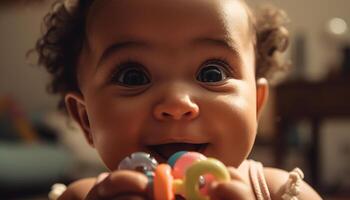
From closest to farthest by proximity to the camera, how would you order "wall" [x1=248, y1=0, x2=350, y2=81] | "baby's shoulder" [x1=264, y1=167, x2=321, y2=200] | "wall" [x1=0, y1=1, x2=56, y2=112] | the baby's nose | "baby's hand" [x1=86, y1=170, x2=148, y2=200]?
"baby's hand" [x1=86, y1=170, x2=148, y2=200] → the baby's nose → "baby's shoulder" [x1=264, y1=167, x2=321, y2=200] → "wall" [x1=248, y1=0, x2=350, y2=81] → "wall" [x1=0, y1=1, x2=56, y2=112]

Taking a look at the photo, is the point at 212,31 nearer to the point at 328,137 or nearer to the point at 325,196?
the point at 325,196

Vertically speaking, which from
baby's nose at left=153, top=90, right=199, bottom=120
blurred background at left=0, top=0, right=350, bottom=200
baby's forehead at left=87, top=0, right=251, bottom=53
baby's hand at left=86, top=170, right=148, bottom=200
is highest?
baby's forehead at left=87, top=0, right=251, bottom=53

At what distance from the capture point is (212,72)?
792 millimetres

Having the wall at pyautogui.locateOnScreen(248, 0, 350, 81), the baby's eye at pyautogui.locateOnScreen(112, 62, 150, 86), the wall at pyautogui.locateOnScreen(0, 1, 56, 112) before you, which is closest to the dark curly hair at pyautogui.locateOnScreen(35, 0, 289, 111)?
the baby's eye at pyautogui.locateOnScreen(112, 62, 150, 86)

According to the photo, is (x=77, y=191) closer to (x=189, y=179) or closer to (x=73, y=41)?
(x=73, y=41)

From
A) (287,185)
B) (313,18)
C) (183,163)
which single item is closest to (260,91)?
(287,185)

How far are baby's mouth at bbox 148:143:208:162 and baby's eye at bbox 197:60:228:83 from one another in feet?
0.31

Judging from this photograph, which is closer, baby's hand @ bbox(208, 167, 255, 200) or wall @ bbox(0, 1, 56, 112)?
baby's hand @ bbox(208, 167, 255, 200)

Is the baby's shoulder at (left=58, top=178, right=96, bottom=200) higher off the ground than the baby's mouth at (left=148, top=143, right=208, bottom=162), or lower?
lower

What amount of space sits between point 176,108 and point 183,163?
0.33 feet

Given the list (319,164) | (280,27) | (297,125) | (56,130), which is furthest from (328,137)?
(280,27)

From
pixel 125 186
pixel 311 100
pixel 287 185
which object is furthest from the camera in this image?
pixel 311 100

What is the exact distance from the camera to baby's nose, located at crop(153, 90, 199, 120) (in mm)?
713

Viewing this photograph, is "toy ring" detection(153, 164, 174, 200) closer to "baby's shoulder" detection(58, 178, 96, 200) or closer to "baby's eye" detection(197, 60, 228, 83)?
"baby's eye" detection(197, 60, 228, 83)
